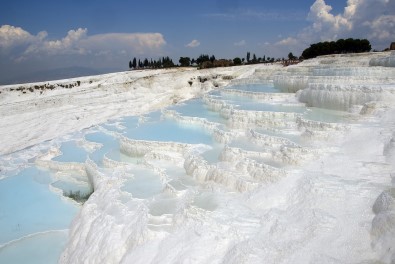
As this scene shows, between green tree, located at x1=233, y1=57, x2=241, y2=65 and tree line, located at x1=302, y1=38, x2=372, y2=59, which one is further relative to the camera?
green tree, located at x1=233, y1=57, x2=241, y2=65

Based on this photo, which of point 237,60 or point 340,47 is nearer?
point 340,47

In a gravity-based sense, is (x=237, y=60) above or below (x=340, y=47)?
below

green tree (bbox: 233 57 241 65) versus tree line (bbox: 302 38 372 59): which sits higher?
→ tree line (bbox: 302 38 372 59)

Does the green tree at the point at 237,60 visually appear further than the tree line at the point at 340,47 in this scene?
Yes

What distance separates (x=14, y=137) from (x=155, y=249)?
15782 mm

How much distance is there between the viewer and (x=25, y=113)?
910 inches

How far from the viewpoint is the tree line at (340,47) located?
3116cm

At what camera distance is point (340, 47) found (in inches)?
1262

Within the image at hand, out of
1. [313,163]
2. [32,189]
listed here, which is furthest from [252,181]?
[32,189]

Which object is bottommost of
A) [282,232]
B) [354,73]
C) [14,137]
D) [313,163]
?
[14,137]

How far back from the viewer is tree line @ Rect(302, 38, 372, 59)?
102 feet

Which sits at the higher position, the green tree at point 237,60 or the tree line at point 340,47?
the tree line at point 340,47

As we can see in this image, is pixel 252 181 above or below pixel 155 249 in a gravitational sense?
above

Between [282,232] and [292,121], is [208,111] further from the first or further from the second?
[282,232]
